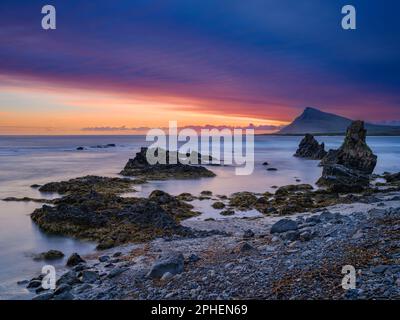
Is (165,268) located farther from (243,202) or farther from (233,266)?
(243,202)

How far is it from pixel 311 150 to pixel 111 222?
6867 cm

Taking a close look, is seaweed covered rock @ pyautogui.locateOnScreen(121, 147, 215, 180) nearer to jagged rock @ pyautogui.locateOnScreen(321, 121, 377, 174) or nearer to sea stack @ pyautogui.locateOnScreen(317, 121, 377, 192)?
sea stack @ pyautogui.locateOnScreen(317, 121, 377, 192)

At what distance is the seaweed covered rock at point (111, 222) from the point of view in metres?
19.1

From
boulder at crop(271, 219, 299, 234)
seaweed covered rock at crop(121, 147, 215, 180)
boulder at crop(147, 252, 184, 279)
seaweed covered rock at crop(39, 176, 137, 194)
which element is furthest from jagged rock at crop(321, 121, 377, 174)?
boulder at crop(147, 252, 184, 279)

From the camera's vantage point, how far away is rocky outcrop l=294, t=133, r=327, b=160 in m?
79.3

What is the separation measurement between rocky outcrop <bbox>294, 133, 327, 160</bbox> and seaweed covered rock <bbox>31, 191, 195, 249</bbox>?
2346 inches

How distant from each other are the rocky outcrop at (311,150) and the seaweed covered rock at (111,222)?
59.6 metres

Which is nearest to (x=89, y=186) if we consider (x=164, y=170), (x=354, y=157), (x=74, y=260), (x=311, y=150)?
(x=164, y=170)

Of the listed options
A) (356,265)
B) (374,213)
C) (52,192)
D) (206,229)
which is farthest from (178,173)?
(356,265)

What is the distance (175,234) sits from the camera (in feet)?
62.6

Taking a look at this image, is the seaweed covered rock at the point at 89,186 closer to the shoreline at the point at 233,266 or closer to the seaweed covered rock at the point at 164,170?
the seaweed covered rock at the point at 164,170
